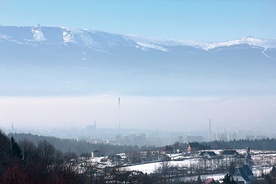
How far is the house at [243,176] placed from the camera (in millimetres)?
25203

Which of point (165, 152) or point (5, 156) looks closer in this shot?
point (5, 156)

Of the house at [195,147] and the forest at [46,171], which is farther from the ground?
the house at [195,147]

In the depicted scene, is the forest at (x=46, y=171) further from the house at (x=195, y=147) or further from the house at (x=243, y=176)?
the house at (x=195, y=147)

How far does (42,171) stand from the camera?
55.1 feet

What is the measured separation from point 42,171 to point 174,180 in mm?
9054

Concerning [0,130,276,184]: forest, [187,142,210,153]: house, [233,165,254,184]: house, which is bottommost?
[233,165,254,184]: house

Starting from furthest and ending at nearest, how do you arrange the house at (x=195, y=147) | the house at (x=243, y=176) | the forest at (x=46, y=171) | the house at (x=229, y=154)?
the house at (x=195, y=147) < the house at (x=229, y=154) < the house at (x=243, y=176) < the forest at (x=46, y=171)

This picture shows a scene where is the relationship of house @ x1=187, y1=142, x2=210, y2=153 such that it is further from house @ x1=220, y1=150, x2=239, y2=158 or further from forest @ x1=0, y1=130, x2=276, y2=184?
forest @ x1=0, y1=130, x2=276, y2=184

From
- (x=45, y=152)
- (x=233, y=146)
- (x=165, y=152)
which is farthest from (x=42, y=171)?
(x=233, y=146)

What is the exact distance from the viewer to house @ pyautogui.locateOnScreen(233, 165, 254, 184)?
992 inches

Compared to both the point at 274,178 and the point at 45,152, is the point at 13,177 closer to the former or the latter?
the point at 45,152

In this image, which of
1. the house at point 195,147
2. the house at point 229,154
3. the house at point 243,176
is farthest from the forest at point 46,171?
the house at point 195,147

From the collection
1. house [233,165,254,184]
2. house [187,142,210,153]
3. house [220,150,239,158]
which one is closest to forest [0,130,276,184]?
house [233,165,254,184]

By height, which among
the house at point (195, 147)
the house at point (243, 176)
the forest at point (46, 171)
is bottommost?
the house at point (243, 176)
